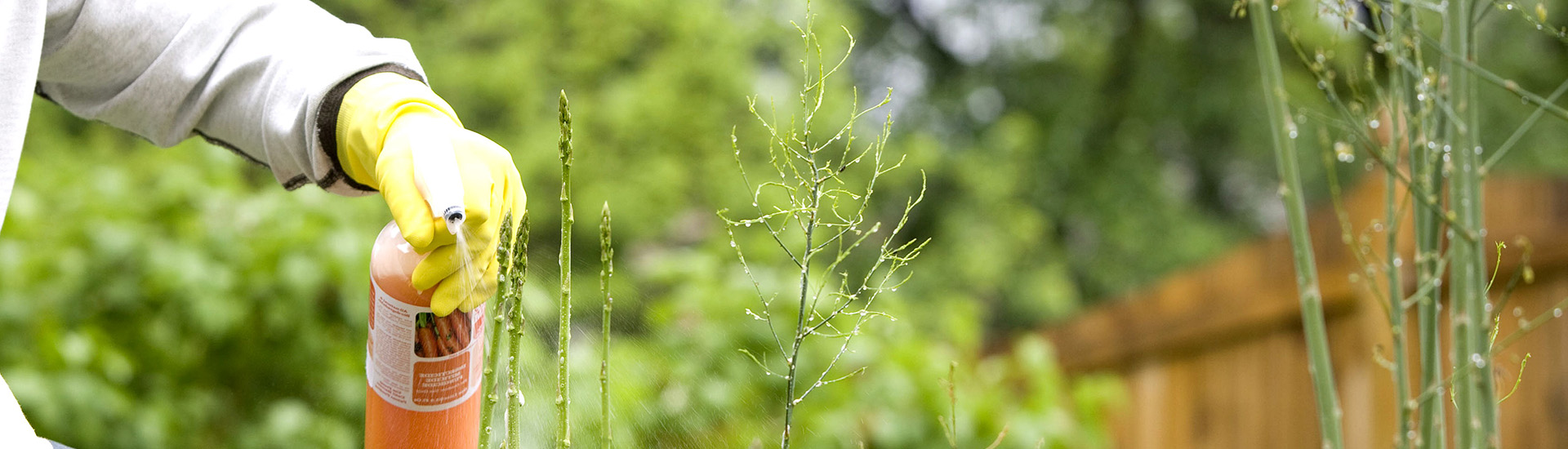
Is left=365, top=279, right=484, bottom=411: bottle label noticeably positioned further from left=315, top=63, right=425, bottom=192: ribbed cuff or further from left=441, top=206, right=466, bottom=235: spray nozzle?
left=315, top=63, right=425, bottom=192: ribbed cuff

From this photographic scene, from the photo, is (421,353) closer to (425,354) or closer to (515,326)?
(425,354)

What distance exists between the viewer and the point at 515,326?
535 mm

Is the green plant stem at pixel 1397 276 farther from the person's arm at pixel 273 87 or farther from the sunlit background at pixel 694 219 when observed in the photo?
the person's arm at pixel 273 87

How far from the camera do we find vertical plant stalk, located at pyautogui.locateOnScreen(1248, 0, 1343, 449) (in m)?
0.80

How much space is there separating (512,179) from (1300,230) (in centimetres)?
62

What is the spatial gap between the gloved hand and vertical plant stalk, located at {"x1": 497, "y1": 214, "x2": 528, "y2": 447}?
164 millimetres

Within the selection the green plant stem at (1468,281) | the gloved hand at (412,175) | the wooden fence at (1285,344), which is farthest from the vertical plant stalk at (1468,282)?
the wooden fence at (1285,344)

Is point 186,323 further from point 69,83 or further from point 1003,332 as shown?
point 1003,332

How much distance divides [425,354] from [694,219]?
3180mm

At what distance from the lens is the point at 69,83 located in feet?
3.15

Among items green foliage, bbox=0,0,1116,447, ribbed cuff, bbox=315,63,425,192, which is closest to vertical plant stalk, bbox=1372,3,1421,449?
green foliage, bbox=0,0,1116,447

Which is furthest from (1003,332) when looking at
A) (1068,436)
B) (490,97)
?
(1068,436)

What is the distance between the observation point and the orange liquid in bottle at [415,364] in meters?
0.73

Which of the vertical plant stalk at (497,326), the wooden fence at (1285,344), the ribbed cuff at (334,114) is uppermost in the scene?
the wooden fence at (1285,344)
